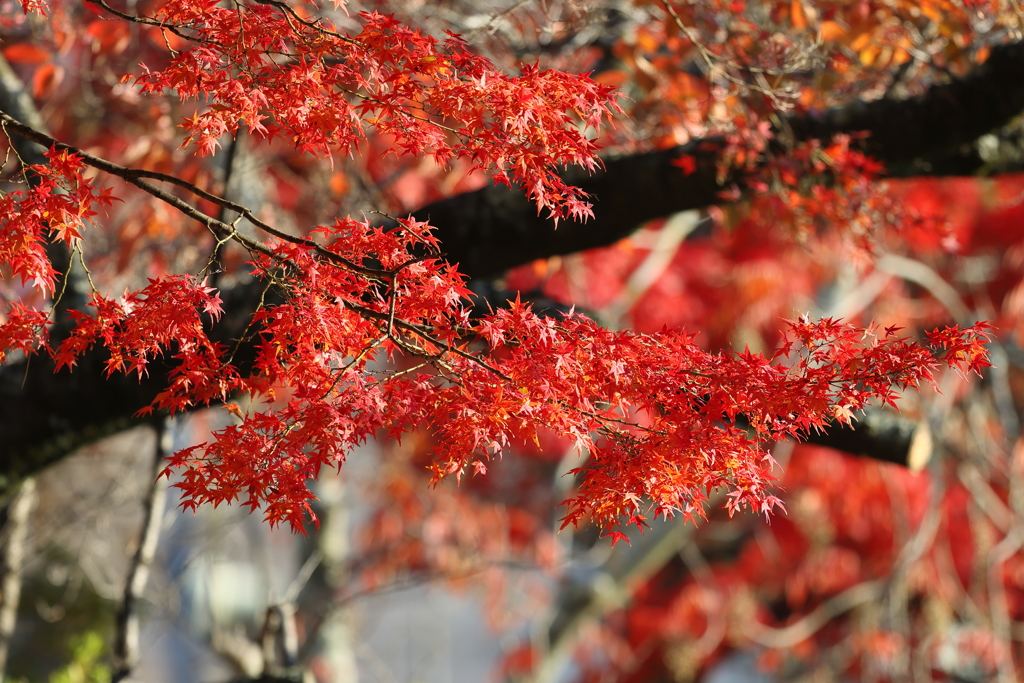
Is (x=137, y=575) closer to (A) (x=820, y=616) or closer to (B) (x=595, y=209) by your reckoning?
(B) (x=595, y=209)

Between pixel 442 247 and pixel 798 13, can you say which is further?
pixel 798 13

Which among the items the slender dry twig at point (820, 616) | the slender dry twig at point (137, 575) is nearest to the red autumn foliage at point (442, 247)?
the slender dry twig at point (137, 575)

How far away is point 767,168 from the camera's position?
9.76 ft

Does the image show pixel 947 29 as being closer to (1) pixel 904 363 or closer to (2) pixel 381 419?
(1) pixel 904 363

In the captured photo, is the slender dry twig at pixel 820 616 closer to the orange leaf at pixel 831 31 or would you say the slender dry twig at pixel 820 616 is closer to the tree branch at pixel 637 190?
the tree branch at pixel 637 190

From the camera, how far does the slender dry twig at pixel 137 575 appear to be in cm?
324

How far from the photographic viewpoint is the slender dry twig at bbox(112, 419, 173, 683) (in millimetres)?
3242

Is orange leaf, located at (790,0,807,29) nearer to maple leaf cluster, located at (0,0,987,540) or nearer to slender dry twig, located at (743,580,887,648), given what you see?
maple leaf cluster, located at (0,0,987,540)

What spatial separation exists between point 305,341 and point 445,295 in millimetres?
341

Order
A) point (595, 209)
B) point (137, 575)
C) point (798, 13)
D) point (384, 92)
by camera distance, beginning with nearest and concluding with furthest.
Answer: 1. point (384, 92)
2. point (595, 209)
3. point (798, 13)
4. point (137, 575)

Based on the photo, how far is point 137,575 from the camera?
3.32m

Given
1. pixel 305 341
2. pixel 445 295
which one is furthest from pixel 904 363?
pixel 305 341

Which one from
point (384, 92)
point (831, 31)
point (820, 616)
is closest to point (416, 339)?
point (384, 92)

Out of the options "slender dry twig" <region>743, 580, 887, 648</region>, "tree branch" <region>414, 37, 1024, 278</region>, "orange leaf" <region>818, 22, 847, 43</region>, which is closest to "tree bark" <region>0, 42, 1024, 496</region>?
"tree branch" <region>414, 37, 1024, 278</region>
